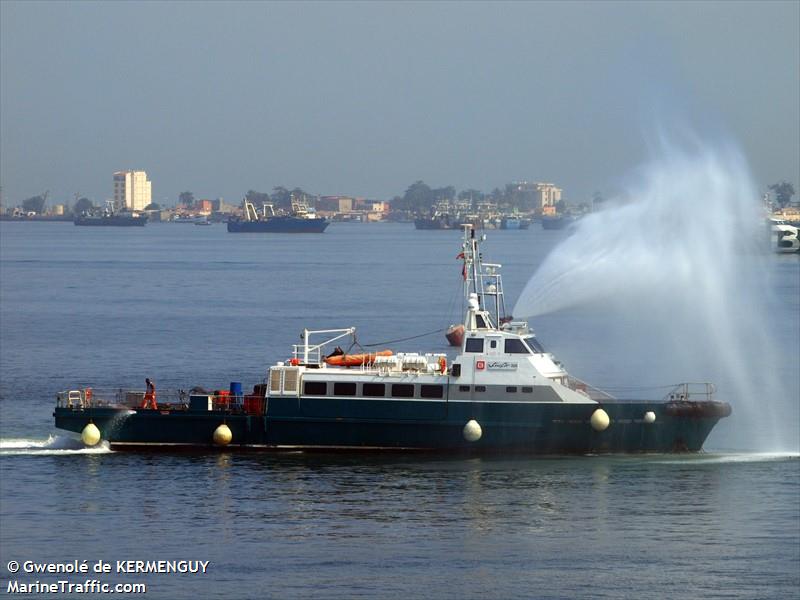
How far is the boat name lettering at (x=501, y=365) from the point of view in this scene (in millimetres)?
49406

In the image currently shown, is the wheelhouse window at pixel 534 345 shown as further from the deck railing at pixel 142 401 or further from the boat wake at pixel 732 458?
the deck railing at pixel 142 401

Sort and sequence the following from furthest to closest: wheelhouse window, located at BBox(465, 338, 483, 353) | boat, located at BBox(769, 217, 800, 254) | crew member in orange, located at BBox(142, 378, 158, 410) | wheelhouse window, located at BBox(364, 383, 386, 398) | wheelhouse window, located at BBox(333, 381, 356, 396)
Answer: crew member in orange, located at BBox(142, 378, 158, 410) → wheelhouse window, located at BBox(333, 381, 356, 396) → wheelhouse window, located at BBox(364, 383, 386, 398) → wheelhouse window, located at BBox(465, 338, 483, 353) → boat, located at BBox(769, 217, 800, 254)

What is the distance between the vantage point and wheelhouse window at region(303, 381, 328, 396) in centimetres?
5006

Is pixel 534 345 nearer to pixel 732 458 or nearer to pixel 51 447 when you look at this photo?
pixel 732 458

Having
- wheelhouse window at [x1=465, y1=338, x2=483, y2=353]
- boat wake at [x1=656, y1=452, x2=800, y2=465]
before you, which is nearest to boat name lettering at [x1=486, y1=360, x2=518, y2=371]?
wheelhouse window at [x1=465, y1=338, x2=483, y2=353]

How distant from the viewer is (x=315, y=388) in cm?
5012

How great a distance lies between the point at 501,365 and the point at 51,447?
17030mm

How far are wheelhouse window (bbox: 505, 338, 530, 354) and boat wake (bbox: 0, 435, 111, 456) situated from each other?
593 inches

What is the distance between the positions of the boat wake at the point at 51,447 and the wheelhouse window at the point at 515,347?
15.1 m

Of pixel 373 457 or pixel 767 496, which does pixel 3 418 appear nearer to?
pixel 373 457

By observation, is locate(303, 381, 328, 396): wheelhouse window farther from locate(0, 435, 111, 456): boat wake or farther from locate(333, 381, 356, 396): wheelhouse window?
locate(0, 435, 111, 456): boat wake

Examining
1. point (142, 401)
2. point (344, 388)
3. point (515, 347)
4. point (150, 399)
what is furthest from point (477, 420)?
point (142, 401)

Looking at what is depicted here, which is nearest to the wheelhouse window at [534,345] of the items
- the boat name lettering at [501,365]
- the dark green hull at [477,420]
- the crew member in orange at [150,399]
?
the boat name lettering at [501,365]

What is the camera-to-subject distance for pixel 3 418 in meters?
58.8
